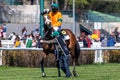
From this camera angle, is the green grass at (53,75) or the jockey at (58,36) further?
the jockey at (58,36)

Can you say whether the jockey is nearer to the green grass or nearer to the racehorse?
the racehorse

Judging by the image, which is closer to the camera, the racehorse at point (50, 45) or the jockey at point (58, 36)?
the jockey at point (58, 36)

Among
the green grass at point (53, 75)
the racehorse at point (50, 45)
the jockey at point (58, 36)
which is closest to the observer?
the green grass at point (53, 75)

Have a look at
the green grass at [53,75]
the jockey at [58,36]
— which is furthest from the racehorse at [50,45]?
the green grass at [53,75]

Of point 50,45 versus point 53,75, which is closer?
point 50,45

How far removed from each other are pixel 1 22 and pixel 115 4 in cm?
2165

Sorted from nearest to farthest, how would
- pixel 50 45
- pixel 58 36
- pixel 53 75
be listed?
1. pixel 58 36
2. pixel 50 45
3. pixel 53 75

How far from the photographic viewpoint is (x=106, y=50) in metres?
24.6

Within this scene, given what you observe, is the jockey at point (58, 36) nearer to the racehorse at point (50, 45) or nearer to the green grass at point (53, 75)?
the racehorse at point (50, 45)

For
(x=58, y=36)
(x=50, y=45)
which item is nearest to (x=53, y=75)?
(x=50, y=45)

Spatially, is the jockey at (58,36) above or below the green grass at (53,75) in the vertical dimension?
above

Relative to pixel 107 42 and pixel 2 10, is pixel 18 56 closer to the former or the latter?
pixel 107 42

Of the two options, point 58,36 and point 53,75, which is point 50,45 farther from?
point 53,75

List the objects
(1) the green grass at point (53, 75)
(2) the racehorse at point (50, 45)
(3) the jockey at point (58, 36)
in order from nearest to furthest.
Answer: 1. (1) the green grass at point (53, 75)
2. (3) the jockey at point (58, 36)
3. (2) the racehorse at point (50, 45)
